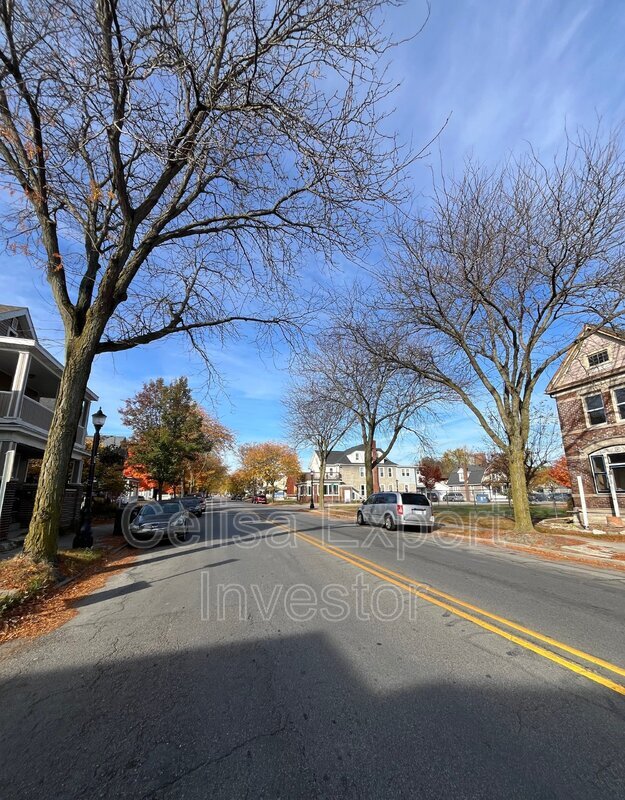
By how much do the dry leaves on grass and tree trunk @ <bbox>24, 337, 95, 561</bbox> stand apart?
949mm

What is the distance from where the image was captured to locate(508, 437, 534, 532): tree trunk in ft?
50.6

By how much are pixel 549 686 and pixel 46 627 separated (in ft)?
19.8

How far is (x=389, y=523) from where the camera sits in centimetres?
1842

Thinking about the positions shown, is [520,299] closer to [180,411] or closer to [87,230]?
Answer: [87,230]

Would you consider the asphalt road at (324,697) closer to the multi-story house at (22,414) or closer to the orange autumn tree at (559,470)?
the multi-story house at (22,414)

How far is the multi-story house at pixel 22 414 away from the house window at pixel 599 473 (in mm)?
24356

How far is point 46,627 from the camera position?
5598mm

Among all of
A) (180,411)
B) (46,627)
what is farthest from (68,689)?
(180,411)

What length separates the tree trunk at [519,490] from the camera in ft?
50.6

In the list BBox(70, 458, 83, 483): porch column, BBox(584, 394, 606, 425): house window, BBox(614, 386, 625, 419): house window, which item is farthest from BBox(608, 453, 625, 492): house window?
BBox(70, 458, 83, 483): porch column

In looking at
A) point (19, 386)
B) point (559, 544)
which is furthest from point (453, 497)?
point (19, 386)

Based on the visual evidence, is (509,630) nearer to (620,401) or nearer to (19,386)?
(19,386)

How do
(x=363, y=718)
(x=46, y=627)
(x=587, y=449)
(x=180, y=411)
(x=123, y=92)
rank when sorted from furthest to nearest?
(x=180, y=411) → (x=587, y=449) → (x=123, y=92) → (x=46, y=627) → (x=363, y=718)

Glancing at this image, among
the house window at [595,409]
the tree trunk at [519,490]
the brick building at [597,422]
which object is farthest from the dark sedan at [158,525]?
the house window at [595,409]
